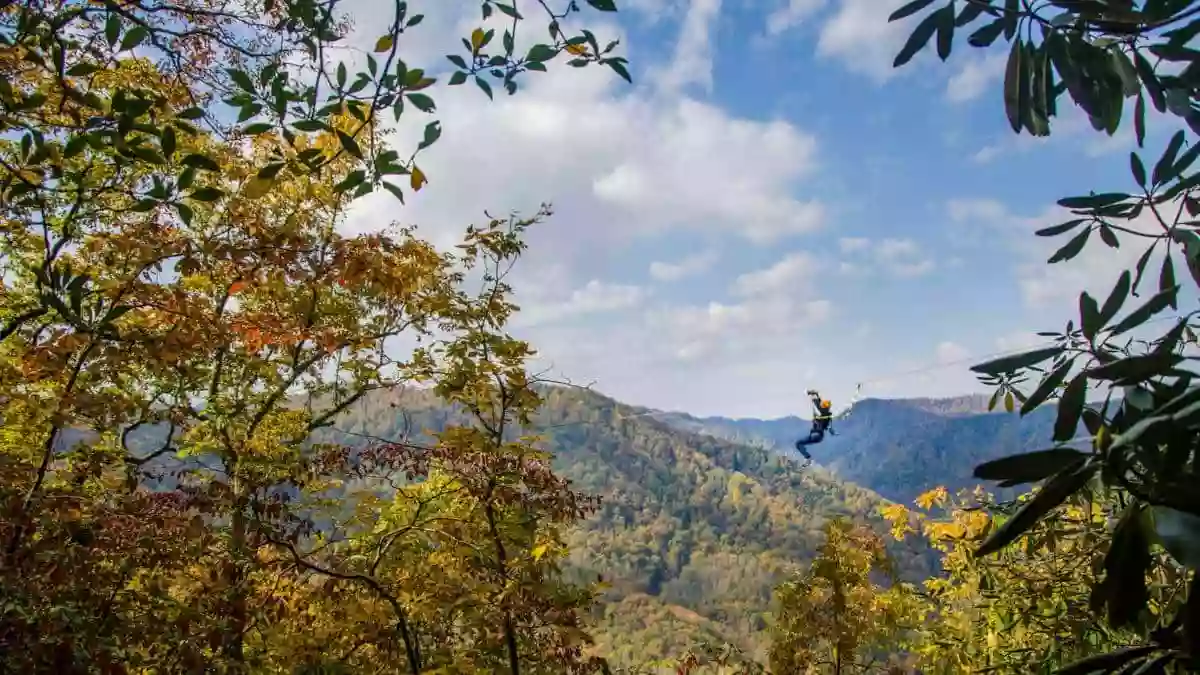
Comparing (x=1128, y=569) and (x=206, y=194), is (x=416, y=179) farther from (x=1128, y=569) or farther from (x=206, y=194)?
(x=1128, y=569)

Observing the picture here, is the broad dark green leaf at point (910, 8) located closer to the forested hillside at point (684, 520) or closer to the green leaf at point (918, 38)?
the green leaf at point (918, 38)

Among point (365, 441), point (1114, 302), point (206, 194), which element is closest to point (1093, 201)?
point (1114, 302)

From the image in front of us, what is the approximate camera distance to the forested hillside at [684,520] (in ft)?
257

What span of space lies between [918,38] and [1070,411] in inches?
22.5

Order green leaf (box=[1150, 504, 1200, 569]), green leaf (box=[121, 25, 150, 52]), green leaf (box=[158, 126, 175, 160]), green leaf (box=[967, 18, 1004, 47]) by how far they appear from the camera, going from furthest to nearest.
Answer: green leaf (box=[121, 25, 150, 52]) → green leaf (box=[158, 126, 175, 160]) → green leaf (box=[967, 18, 1004, 47]) → green leaf (box=[1150, 504, 1200, 569])

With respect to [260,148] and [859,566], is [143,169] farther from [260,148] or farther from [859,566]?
[859,566]

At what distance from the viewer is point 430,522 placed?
10.6ft

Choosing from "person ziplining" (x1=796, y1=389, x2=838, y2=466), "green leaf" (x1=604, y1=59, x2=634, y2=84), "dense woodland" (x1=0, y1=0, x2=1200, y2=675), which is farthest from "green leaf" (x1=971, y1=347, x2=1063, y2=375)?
"person ziplining" (x1=796, y1=389, x2=838, y2=466)

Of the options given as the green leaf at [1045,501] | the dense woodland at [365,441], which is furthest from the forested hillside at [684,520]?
the green leaf at [1045,501]

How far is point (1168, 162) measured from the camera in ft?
3.71

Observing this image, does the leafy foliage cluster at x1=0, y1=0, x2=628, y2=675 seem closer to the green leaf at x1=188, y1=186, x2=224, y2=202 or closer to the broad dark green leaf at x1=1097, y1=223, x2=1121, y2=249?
the green leaf at x1=188, y1=186, x2=224, y2=202

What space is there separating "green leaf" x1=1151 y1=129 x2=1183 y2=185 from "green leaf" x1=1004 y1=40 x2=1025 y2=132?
0.28 m

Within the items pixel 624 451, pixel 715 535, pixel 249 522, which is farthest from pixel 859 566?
pixel 624 451

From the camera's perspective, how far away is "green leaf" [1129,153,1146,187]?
1.20 m
